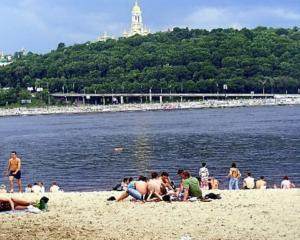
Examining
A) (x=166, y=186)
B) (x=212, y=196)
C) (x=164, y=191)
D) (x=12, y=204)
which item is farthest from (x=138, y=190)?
(x=12, y=204)

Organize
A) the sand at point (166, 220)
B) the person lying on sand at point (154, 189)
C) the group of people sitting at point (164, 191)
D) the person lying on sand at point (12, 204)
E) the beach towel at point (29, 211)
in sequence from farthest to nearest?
the person lying on sand at point (154, 189), the group of people sitting at point (164, 191), the person lying on sand at point (12, 204), the beach towel at point (29, 211), the sand at point (166, 220)

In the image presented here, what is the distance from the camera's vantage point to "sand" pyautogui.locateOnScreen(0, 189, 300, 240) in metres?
15.5

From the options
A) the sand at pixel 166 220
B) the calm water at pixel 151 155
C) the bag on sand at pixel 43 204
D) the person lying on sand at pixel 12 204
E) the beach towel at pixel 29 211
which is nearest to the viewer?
the sand at pixel 166 220

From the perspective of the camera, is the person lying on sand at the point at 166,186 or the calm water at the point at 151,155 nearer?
the person lying on sand at the point at 166,186

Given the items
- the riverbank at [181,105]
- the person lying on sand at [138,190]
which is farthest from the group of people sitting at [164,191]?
the riverbank at [181,105]

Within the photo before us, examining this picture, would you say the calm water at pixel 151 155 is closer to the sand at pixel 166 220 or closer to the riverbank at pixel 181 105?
the sand at pixel 166 220

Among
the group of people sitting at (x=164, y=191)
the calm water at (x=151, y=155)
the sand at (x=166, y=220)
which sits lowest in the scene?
the calm water at (x=151, y=155)

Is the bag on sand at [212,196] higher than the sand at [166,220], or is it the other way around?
Answer: the bag on sand at [212,196]

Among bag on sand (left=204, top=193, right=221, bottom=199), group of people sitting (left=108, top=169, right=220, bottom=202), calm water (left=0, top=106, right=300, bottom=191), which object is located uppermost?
group of people sitting (left=108, top=169, right=220, bottom=202)

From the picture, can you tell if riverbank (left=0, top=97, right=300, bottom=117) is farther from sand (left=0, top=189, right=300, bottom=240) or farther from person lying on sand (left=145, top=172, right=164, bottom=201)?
sand (left=0, top=189, right=300, bottom=240)

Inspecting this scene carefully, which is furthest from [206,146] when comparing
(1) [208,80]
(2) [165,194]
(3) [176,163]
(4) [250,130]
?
(1) [208,80]

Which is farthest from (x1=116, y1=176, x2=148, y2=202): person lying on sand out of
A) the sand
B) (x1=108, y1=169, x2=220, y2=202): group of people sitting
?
the sand

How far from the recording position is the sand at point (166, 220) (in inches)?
611

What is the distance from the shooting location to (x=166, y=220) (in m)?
17.1
